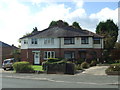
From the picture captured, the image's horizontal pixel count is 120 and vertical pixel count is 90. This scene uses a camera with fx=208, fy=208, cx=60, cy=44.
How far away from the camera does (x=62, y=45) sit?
4019cm

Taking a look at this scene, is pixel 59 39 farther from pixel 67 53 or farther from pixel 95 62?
pixel 95 62

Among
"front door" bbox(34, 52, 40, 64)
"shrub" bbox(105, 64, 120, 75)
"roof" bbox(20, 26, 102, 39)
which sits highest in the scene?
"roof" bbox(20, 26, 102, 39)

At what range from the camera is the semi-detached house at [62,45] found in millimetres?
38844

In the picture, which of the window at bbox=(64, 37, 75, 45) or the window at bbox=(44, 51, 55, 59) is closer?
the window at bbox=(64, 37, 75, 45)

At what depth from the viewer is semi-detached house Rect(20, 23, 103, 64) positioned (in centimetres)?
3884

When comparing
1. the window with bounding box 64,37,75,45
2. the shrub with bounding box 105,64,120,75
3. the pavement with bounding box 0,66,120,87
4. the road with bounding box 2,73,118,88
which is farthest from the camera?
the window with bounding box 64,37,75,45

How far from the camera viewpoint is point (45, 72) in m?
24.8

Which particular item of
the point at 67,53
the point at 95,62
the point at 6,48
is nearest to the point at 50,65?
the point at 95,62

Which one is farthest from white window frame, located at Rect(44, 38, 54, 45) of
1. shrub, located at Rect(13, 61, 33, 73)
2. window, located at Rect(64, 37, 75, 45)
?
shrub, located at Rect(13, 61, 33, 73)

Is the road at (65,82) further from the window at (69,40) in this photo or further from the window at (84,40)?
the window at (69,40)

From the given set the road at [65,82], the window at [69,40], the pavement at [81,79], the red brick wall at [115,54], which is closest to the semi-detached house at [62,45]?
the window at [69,40]

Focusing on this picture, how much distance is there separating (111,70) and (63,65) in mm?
5532

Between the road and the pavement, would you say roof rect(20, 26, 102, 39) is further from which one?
the road

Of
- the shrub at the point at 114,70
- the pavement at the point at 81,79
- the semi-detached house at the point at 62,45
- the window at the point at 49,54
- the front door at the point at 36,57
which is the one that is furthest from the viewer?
the front door at the point at 36,57
